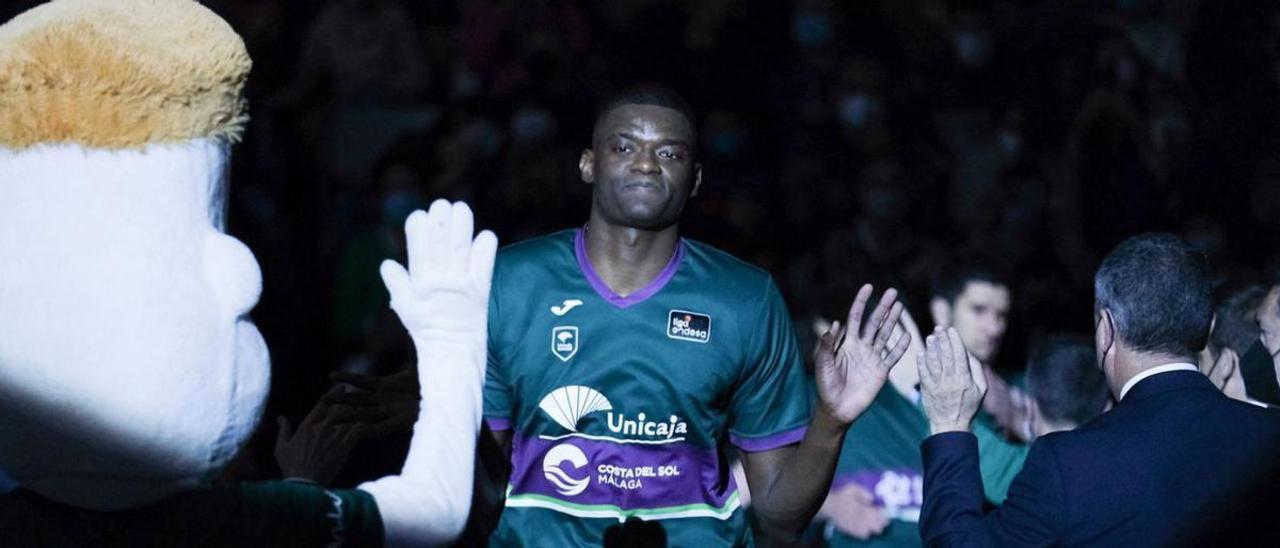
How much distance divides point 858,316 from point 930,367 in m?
0.36

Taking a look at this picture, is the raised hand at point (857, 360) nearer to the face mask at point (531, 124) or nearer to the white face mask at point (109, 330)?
the white face mask at point (109, 330)

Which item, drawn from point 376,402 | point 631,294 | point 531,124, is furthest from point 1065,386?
point 531,124

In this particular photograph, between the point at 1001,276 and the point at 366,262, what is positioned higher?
the point at 1001,276

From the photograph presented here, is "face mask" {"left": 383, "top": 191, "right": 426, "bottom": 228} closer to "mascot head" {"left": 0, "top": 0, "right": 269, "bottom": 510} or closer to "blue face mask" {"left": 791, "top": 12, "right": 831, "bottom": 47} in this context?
→ "blue face mask" {"left": 791, "top": 12, "right": 831, "bottom": 47}

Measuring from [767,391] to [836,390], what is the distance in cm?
36

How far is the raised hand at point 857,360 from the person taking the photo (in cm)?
446

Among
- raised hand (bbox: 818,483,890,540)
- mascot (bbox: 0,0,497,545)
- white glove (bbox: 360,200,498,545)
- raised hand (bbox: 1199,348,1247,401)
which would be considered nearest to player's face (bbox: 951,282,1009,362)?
raised hand (bbox: 818,483,890,540)

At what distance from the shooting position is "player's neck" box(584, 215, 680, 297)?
15.8 ft

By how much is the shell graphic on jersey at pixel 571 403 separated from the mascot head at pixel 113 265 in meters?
1.87

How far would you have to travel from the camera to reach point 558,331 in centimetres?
475

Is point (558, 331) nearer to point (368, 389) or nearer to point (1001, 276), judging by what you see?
point (368, 389)

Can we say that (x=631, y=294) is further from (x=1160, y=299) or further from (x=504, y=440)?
(x=1160, y=299)

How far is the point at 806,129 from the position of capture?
9602 millimetres

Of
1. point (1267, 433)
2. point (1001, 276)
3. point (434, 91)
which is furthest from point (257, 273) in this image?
point (434, 91)
